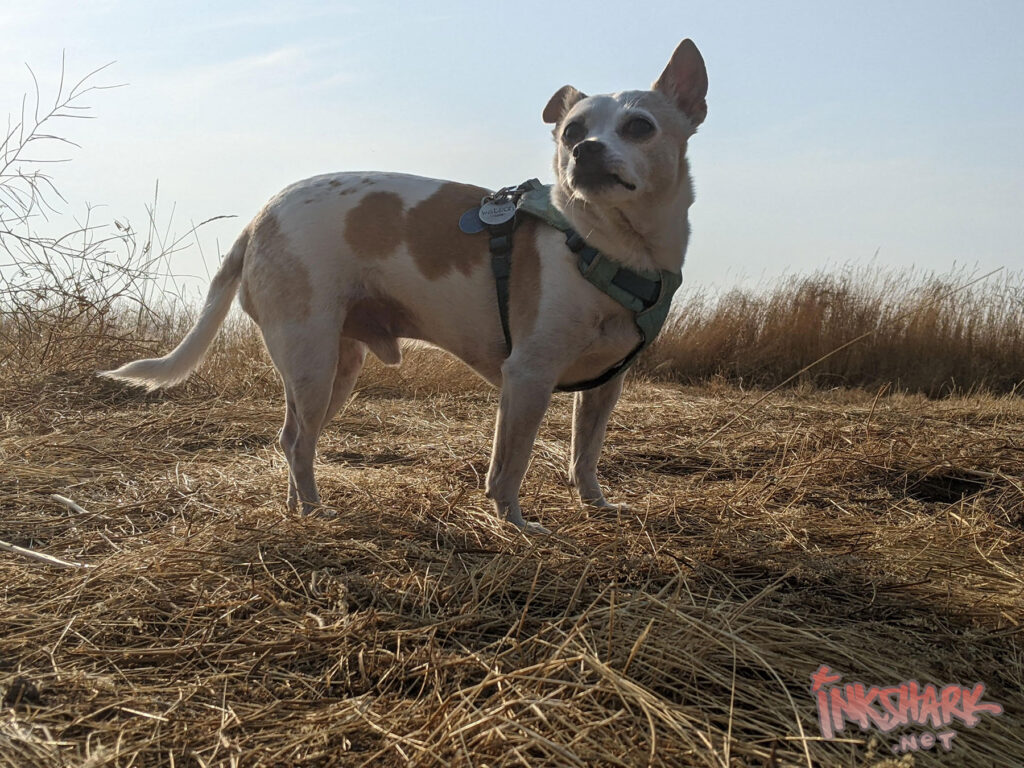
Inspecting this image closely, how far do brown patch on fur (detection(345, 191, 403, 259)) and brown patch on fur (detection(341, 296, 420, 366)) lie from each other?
0.64 ft

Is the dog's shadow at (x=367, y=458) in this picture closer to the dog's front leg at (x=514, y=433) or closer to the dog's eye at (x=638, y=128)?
the dog's front leg at (x=514, y=433)

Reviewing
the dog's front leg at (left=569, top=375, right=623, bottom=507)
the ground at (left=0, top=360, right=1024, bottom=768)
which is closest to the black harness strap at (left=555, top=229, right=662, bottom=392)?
the dog's front leg at (left=569, top=375, right=623, bottom=507)

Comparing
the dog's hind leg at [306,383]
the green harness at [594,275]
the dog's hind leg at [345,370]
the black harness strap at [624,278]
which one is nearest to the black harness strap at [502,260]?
the green harness at [594,275]

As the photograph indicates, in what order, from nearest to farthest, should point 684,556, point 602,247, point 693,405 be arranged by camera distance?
1. point 684,556
2. point 602,247
3. point 693,405

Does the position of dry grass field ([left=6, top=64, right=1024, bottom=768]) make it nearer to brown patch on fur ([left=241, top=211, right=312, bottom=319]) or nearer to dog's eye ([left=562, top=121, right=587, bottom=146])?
brown patch on fur ([left=241, top=211, right=312, bottom=319])

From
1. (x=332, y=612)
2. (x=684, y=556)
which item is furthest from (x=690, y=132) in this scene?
(x=332, y=612)

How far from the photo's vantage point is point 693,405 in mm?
6039

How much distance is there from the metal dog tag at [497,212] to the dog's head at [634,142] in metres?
0.18

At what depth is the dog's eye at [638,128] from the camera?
2.86 meters

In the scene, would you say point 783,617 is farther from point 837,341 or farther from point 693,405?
point 837,341

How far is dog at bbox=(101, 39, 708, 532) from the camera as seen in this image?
2902 mm

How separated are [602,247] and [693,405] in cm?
335

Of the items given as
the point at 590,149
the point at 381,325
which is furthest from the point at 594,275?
the point at 381,325

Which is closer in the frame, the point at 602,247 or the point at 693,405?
the point at 602,247
